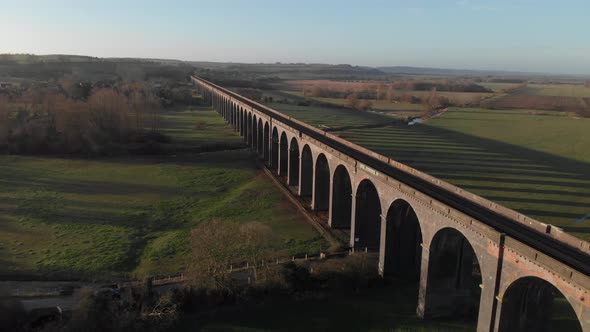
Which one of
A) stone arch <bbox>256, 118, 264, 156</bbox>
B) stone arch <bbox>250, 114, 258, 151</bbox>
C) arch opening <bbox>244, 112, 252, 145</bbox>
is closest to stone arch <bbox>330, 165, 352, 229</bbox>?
stone arch <bbox>256, 118, 264, 156</bbox>

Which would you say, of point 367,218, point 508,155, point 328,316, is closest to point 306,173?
point 367,218

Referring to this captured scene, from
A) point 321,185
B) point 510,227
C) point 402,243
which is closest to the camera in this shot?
point 510,227

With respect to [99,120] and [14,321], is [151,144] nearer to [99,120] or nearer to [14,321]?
[99,120]

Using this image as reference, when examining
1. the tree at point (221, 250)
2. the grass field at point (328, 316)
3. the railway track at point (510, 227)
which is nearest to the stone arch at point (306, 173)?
the tree at point (221, 250)

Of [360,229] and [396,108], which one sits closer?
[360,229]

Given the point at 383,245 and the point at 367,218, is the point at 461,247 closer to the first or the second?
the point at 383,245

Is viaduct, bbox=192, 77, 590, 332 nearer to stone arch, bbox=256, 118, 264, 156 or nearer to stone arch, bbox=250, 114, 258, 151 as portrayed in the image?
stone arch, bbox=256, 118, 264, 156

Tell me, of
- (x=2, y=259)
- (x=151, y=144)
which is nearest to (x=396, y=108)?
(x=151, y=144)
